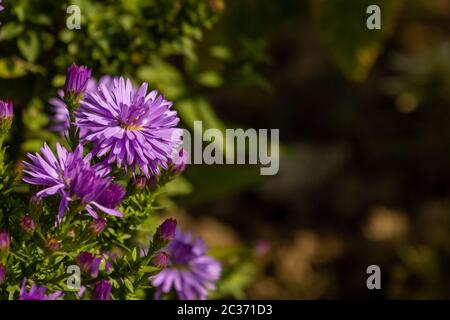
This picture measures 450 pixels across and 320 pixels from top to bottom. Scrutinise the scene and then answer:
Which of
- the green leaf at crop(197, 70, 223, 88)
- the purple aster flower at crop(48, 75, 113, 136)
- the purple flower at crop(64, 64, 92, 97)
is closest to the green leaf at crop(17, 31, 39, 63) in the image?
the purple aster flower at crop(48, 75, 113, 136)

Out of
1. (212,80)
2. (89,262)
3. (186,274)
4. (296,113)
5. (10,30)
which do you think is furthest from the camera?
(296,113)

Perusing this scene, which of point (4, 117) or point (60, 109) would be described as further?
point (60, 109)

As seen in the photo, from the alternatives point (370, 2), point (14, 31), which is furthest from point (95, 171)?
point (370, 2)

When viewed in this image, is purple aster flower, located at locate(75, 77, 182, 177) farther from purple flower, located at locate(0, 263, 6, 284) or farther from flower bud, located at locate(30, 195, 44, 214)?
purple flower, located at locate(0, 263, 6, 284)

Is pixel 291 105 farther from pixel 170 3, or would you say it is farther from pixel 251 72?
pixel 170 3

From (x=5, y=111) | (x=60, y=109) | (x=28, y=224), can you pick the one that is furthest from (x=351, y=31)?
(x=28, y=224)

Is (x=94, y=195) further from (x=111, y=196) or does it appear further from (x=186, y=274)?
(x=186, y=274)
